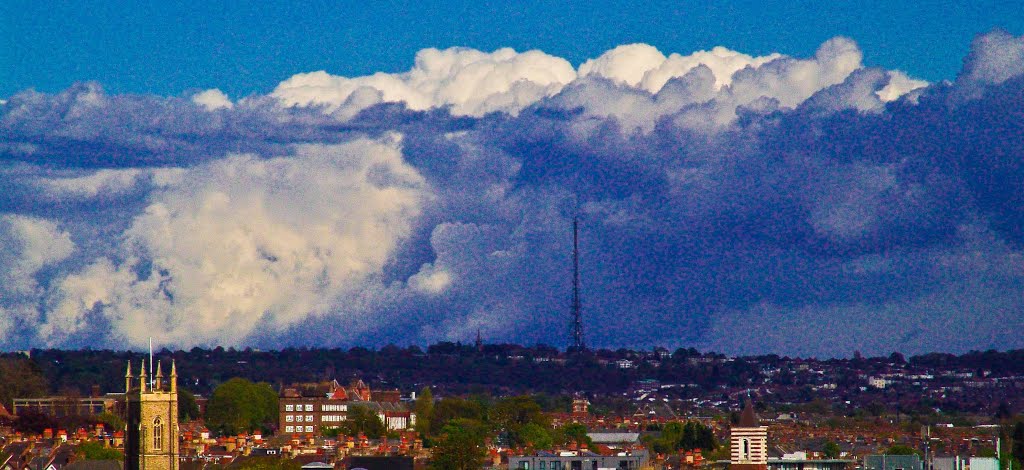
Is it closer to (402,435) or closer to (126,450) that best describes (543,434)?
(402,435)

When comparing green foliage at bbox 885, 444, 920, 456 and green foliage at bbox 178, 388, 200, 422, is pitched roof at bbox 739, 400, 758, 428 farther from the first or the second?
green foliage at bbox 178, 388, 200, 422

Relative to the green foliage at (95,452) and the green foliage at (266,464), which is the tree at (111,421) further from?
the green foliage at (266,464)

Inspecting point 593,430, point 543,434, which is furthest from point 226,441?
point 593,430

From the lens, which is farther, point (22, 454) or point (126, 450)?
point (22, 454)

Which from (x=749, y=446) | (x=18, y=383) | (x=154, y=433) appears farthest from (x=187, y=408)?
(x=154, y=433)

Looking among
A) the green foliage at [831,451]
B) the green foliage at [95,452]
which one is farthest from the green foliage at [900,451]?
the green foliage at [95,452]

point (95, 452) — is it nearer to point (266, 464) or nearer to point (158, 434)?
point (266, 464)
